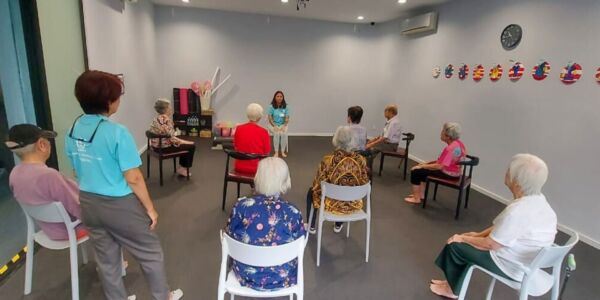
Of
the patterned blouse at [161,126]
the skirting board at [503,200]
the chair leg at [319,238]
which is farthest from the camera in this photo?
the patterned blouse at [161,126]

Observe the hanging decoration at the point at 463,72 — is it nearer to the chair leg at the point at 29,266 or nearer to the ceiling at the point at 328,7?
the ceiling at the point at 328,7

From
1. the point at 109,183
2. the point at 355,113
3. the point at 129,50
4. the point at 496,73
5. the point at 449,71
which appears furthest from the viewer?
the point at 449,71

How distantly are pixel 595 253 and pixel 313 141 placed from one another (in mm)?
4911

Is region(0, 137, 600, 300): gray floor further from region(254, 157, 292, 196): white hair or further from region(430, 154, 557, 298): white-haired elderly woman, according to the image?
region(254, 157, 292, 196): white hair

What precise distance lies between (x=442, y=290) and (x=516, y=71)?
9.70 feet

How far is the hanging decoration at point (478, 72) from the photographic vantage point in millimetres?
4348

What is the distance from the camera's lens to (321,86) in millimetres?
7562

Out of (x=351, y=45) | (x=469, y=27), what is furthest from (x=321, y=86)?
(x=469, y=27)

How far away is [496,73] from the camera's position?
4.12 meters

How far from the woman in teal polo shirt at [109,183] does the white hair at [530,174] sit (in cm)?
194


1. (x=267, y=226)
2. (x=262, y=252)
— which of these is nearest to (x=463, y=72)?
(x=267, y=226)

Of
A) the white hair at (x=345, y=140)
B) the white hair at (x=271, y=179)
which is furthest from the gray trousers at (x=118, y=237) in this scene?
the white hair at (x=345, y=140)

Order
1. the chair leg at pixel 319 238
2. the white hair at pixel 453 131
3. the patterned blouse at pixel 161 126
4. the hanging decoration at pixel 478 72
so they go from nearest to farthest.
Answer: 1. the chair leg at pixel 319 238
2. the white hair at pixel 453 131
3. the patterned blouse at pixel 161 126
4. the hanging decoration at pixel 478 72

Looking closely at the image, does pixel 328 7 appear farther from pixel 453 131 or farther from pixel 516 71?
pixel 453 131
